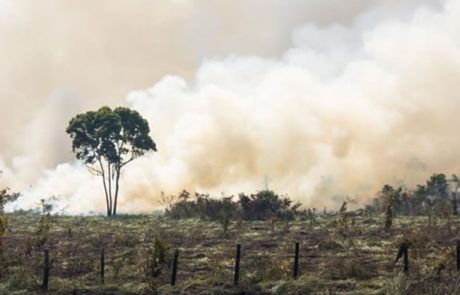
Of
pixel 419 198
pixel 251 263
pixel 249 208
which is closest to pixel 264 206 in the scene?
pixel 249 208

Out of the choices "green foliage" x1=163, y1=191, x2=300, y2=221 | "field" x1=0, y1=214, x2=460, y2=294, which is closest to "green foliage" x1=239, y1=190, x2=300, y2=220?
"green foliage" x1=163, y1=191, x2=300, y2=221

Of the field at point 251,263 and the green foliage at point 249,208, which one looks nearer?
the field at point 251,263

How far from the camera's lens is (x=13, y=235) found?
50.3 metres

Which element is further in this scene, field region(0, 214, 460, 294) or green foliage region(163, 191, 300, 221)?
green foliage region(163, 191, 300, 221)

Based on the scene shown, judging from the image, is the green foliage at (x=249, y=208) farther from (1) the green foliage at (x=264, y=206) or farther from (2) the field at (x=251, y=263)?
(2) the field at (x=251, y=263)

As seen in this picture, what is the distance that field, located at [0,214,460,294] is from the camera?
23.2m

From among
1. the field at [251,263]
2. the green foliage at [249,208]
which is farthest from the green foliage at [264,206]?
the field at [251,263]

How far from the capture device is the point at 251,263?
28406 millimetres

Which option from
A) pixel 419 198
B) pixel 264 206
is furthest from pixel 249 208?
pixel 419 198

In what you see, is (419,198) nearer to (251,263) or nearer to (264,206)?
(264,206)

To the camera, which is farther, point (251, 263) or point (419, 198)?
point (419, 198)

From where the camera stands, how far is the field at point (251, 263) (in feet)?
76.3

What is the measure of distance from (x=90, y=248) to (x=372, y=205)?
45.7 metres

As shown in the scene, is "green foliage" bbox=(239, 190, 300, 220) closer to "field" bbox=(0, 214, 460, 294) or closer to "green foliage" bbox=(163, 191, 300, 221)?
"green foliage" bbox=(163, 191, 300, 221)
